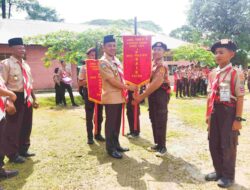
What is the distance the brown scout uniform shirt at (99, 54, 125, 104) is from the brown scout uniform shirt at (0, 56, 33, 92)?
1.28 metres

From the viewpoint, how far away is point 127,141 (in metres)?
6.12

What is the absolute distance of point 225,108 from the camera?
12.2 feet

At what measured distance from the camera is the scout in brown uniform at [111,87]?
15.8 ft

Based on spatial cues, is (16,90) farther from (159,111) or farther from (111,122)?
(159,111)

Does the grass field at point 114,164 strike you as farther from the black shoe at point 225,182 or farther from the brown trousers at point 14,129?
the brown trousers at point 14,129

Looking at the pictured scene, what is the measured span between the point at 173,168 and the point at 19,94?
2.65m

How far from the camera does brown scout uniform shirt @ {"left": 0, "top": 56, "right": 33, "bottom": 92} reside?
4.62 meters

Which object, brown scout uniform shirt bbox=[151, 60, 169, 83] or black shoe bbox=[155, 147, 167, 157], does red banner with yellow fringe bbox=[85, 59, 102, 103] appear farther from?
black shoe bbox=[155, 147, 167, 157]

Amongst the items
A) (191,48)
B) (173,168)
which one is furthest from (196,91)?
(173,168)

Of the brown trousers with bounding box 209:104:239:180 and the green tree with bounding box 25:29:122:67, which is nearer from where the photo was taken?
the brown trousers with bounding box 209:104:239:180

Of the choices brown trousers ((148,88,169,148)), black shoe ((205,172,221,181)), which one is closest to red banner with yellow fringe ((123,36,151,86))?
brown trousers ((148,88,169,148))

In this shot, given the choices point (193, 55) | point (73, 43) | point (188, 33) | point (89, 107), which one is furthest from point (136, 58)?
point (188, 33)

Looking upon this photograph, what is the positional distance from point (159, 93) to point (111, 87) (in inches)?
31.9

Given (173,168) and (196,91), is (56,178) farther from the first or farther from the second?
(196,91)
